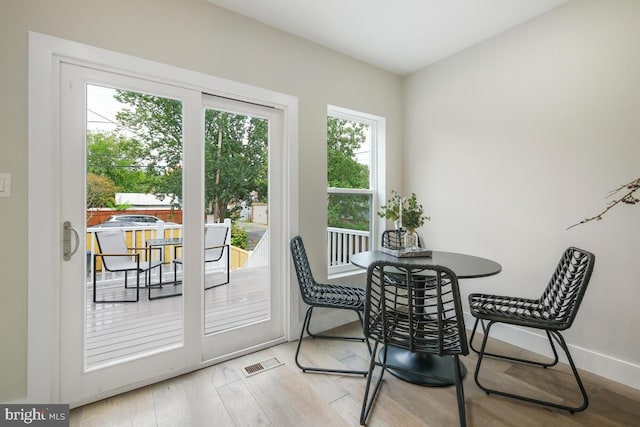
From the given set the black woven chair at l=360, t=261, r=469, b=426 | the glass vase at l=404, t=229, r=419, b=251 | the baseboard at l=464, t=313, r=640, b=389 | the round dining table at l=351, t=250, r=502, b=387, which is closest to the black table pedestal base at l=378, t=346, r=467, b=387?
the round dining table at l=351, t=250, r=502, b=387

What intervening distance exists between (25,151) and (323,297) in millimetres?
1992

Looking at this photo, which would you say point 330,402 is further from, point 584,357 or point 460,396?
point 584,357

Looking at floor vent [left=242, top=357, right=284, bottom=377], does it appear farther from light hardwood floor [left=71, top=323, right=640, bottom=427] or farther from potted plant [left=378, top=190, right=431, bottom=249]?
potted plant [left=378, top=190, right=431, bottom=249]

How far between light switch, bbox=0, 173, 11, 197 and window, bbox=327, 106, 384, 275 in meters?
2.22

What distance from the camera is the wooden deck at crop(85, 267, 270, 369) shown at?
1.88 meters

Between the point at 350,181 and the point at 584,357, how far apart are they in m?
2.34

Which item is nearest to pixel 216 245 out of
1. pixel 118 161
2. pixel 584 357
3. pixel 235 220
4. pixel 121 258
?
pixel 235 220

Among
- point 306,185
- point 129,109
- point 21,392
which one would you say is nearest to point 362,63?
point 306,185

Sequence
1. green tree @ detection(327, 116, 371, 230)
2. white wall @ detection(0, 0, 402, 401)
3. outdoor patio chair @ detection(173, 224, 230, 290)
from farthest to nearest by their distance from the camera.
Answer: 1. green tree @ detection(327, 116, 371, 230)
2. outdoor patio chair @ detection(173, 224, 230, 290)
3. white wall @ detection(0, 0, 402, 401)

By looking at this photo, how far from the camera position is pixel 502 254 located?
8.59 feet

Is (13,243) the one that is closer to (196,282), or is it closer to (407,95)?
(196,282)

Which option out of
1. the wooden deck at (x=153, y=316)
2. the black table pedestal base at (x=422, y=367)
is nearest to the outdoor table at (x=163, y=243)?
the wooden deck at (x=153, y=316)

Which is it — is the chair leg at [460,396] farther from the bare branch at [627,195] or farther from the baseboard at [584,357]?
the bare branch at [627,195]

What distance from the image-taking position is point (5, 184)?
62.5 inches
